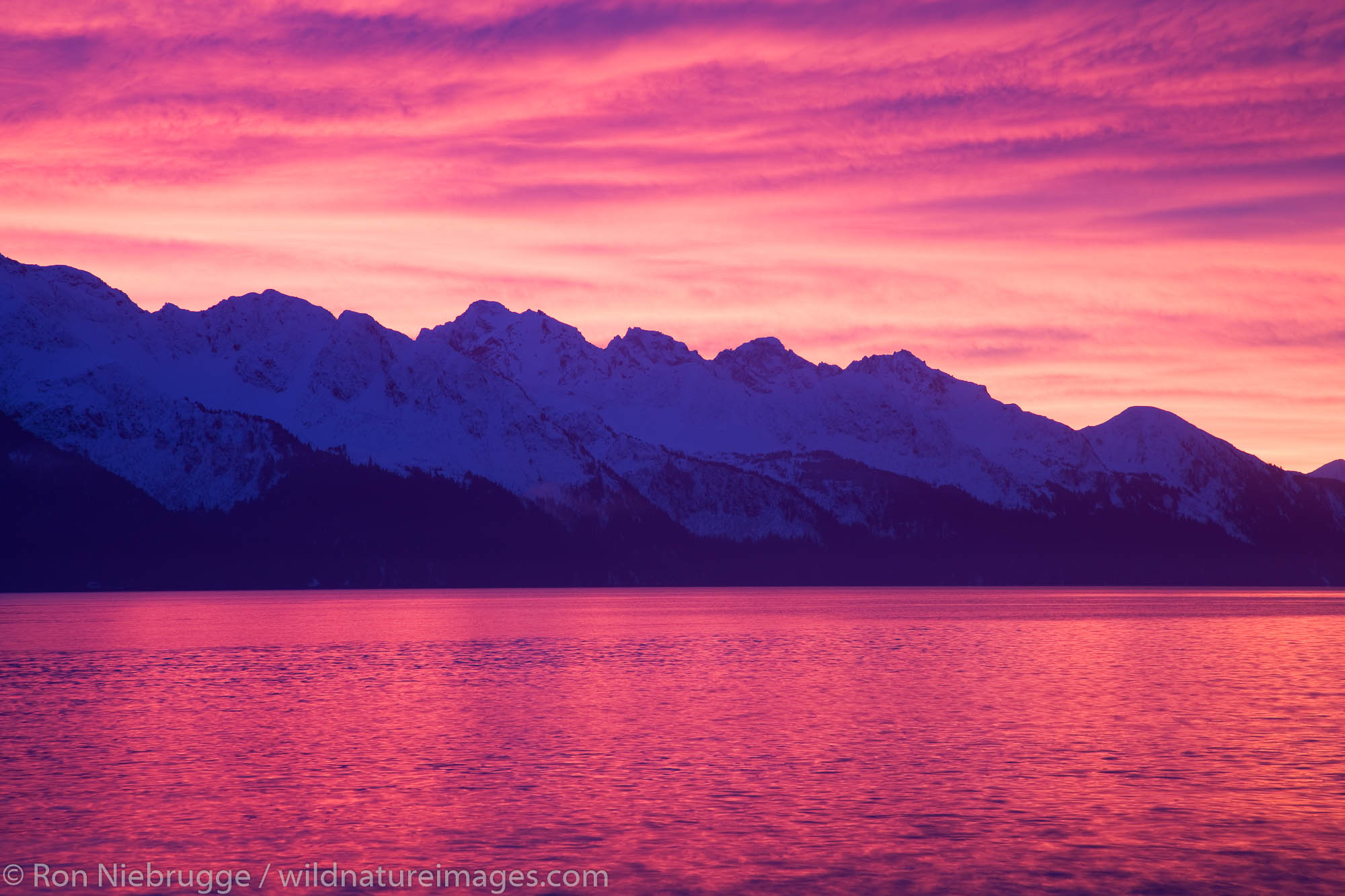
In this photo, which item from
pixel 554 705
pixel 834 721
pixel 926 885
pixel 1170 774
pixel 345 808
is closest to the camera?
pixel 926 885

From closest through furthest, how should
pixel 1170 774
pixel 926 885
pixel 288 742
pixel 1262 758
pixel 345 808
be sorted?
pixel 926 885 → pixel 345 808 → pixel 1170 774 → pixel 1262 758 → pixel 288 742

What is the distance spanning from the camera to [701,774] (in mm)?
53688

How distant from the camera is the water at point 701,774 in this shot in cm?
3900

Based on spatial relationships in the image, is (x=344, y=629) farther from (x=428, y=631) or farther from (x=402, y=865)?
(x=402, y=865)

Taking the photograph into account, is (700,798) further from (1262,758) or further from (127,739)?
(127,739)

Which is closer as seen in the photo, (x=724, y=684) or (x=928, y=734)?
(x=928, y=734)

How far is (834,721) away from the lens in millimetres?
70438

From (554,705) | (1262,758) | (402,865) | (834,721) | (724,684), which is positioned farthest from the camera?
(724,684)

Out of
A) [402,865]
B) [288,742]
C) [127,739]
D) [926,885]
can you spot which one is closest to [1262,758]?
[926,885]

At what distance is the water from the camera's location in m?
39.0

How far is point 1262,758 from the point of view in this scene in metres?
56.3

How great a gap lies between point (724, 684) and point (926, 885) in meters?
56.3

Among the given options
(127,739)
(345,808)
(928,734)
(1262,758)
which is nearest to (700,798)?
(345,808)

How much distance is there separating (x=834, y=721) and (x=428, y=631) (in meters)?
110
